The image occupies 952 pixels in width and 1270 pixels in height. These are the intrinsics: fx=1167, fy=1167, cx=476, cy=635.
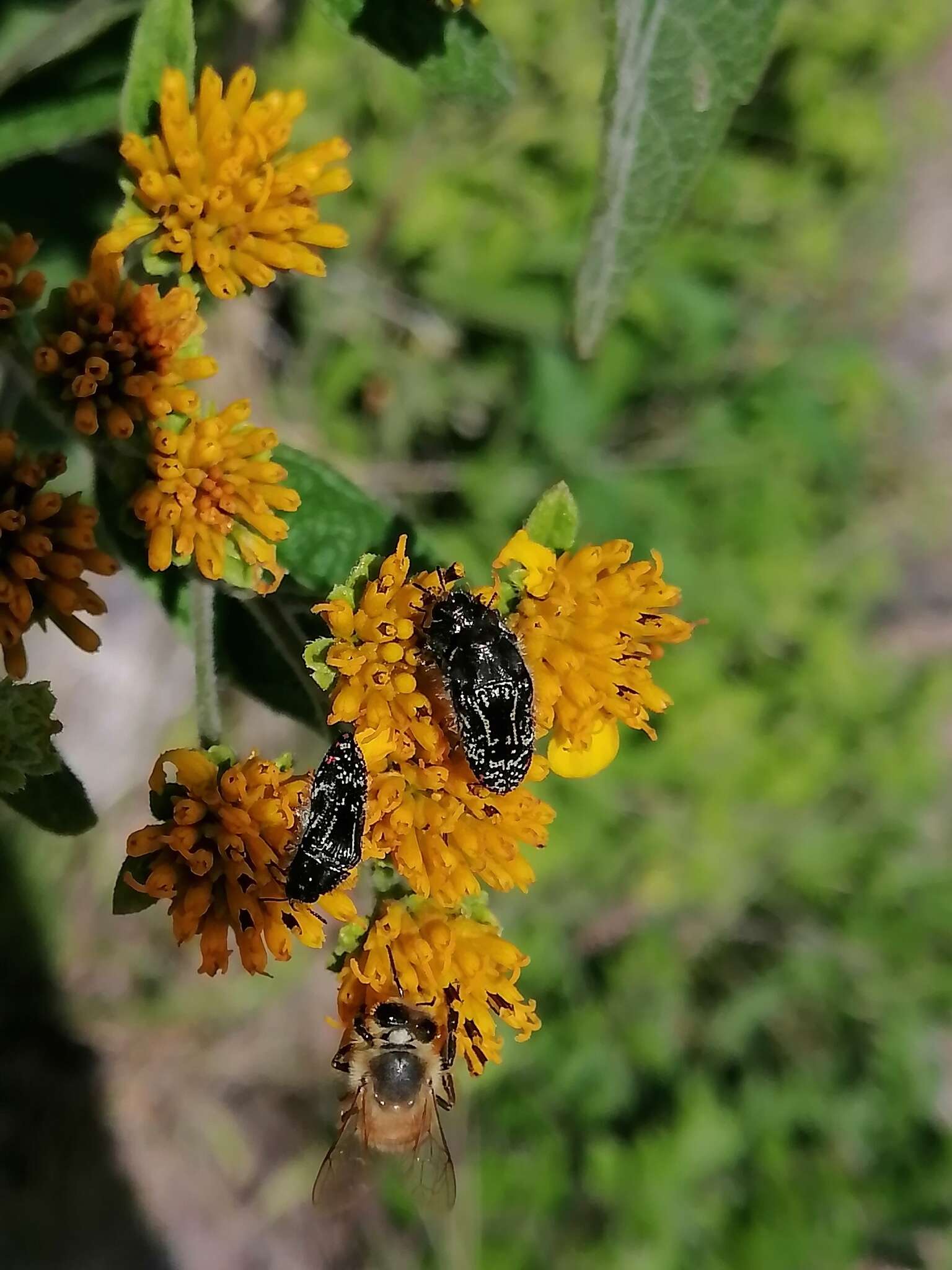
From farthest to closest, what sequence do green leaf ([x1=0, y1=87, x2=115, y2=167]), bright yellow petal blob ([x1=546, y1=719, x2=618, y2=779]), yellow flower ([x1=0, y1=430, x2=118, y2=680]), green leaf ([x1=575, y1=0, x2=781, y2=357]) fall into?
1. green leaf ([x1=0, y1=87, x2=115, y2=167])
2. bright yellow petal blob ([x1=546, y1=719, x2=618, y2=779])
3. yellow flower ([x1=0, y1=430, x2=118, y2=680])
4. green leaf ([x1=575, y1=0, x2=781, y2=357])

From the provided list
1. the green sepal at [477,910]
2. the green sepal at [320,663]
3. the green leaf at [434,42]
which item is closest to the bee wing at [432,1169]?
the green sepal at [477,910]

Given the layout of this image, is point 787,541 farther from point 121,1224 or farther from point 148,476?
point 121,1224

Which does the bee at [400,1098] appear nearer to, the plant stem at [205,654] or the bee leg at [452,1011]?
the bee leg at [452,1011]

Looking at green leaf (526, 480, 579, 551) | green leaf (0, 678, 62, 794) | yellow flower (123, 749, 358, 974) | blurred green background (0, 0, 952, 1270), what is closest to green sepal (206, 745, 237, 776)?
yellow flower (123, 749, 358, 974)

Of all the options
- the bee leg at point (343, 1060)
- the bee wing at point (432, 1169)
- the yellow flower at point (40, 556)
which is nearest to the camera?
the yellow flower at point (40, 556)

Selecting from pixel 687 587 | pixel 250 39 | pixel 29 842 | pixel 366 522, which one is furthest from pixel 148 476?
pixel 29 842

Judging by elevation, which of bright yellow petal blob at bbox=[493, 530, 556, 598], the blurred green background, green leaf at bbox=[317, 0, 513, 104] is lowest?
the blurred green background

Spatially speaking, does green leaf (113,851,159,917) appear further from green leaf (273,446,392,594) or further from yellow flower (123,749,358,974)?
green leaf (273,446,392,594)
